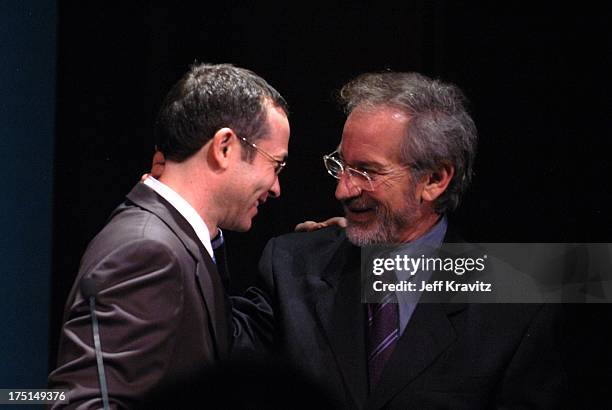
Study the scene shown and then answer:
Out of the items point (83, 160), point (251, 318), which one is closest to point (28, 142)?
point (83, 160)

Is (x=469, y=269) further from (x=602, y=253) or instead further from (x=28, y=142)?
(x=28, y=142)

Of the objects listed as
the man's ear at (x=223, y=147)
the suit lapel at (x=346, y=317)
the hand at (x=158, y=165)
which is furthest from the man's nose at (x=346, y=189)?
the hand at (x=158, y=165)

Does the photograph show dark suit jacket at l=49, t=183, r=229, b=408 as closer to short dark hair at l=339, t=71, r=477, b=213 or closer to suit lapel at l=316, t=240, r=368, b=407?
suit lapel at l=316, t=240, r=368, b=407

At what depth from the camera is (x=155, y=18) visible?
6.80 feet

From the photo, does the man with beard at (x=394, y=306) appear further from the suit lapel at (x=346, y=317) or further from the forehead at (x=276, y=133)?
the forehead at (x=276, y=133)

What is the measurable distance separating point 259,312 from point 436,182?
448 millimetres

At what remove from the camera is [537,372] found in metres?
1.79

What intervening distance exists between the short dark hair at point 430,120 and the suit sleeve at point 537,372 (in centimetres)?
33

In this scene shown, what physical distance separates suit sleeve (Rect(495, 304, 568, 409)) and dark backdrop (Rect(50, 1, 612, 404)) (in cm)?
8

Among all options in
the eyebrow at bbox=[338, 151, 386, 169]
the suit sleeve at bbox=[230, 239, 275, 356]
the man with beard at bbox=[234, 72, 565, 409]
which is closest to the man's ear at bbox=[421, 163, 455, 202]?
the man with beard at bbox=[234, 72, 565, 409]

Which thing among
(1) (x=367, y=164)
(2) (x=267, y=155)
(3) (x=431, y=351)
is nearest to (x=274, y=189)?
(2) (x=267, y=155)

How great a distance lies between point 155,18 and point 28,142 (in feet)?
1.25

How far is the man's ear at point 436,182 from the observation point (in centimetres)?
200

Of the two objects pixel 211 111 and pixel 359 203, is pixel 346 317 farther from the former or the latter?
pixel 211 111
